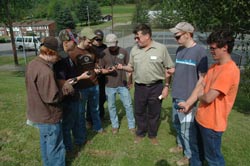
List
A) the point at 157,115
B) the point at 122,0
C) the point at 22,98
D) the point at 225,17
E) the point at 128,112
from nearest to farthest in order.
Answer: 1. the point at 157,115
2. the point at 128,112
3. the point at 225,17
4. the point at 22,98
5. the point at 122,0

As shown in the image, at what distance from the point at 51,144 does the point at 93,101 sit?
1606mm

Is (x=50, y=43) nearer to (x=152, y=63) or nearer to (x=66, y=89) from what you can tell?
(x=66, y=89)

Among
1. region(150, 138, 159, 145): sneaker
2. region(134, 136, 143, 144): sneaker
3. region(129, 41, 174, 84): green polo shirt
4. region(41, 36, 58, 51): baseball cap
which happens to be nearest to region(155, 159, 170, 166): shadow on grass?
region(150, 138, 159, 145): sneaker

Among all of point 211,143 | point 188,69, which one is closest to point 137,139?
→ point 188,69

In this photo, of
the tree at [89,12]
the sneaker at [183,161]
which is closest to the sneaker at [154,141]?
the sneaker at [183,161]

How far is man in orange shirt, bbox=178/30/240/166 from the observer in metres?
2.62

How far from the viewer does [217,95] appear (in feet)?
8.73

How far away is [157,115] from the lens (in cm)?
450

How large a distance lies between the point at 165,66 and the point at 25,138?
2.81 metres

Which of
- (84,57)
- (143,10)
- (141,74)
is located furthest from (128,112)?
(143,10)

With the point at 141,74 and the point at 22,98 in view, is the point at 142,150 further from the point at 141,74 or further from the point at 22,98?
the point at 22,98

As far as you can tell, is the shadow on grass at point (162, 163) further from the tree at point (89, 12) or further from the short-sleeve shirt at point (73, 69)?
the tree at point (89, 12)

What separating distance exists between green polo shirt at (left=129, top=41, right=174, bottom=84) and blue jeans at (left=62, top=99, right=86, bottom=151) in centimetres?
109

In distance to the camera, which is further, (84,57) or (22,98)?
(22,98)
